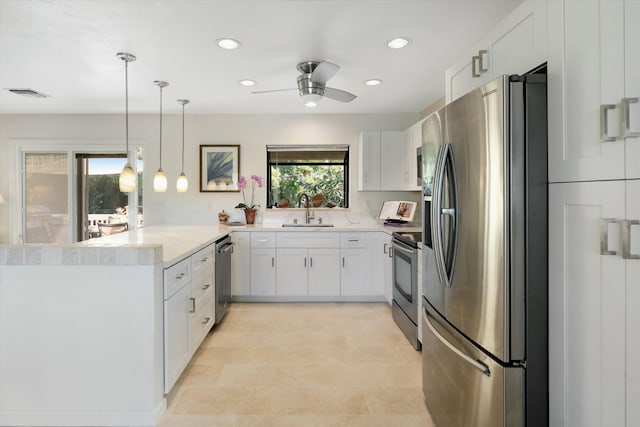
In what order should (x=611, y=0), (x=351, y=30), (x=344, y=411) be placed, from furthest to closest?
(x=351, y=30)
(x=344, y=411)
(x=611, y=0)

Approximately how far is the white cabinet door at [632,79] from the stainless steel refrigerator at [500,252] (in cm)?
32

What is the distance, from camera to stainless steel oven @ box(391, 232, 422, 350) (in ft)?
9.18

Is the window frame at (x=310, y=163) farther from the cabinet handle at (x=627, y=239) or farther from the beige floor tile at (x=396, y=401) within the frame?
the cabinet handle at (x=627, y=239)

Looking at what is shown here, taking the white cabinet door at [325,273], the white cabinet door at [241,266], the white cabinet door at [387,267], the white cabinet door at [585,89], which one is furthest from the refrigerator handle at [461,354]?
the white cabinet door at [241,266]

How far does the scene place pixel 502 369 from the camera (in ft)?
4.27

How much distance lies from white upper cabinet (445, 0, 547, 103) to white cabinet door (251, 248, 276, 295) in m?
2.80

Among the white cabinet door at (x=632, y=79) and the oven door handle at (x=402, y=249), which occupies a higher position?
the white cabinet door at (x=632, y=79)

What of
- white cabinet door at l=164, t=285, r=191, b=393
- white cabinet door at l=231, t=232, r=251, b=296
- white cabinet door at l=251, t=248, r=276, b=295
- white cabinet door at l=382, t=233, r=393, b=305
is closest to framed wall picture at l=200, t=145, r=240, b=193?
white cabinet door at l=231, t=232, r=251, b=296

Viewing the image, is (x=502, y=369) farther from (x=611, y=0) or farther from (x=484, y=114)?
(x=611, y=0)

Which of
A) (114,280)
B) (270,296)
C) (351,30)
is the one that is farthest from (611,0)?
(270,296)

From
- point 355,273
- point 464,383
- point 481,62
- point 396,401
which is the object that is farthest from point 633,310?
point 355,273

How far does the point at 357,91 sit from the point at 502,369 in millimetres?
3084

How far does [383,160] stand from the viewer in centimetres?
441

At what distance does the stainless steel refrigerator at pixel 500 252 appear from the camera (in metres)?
1.27
